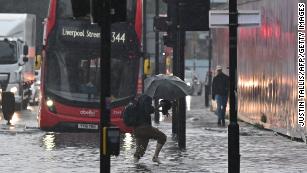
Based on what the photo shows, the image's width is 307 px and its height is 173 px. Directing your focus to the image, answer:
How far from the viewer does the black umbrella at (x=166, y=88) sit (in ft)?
65.7

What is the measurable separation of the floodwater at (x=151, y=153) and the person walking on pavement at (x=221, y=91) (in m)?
2.81

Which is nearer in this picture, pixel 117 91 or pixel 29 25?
pixel 117 91

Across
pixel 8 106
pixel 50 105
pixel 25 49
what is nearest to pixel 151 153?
pixel 50 105

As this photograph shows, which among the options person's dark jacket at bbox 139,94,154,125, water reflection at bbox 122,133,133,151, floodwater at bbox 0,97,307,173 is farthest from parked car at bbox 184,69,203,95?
person's dark jacket at bbox 139,94,154,125

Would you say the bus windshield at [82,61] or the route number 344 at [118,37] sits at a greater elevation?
the route number 344 at [118,37]

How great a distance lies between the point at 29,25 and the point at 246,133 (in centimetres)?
1830

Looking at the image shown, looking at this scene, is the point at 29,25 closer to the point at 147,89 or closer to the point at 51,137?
the point at 51,137

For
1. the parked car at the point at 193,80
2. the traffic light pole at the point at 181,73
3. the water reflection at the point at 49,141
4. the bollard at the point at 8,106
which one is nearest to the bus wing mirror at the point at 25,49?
the bollard at the point at 8,106

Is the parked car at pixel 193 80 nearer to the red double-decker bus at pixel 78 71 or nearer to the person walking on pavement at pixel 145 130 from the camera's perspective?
the red double-decker bus at pixel 78 71

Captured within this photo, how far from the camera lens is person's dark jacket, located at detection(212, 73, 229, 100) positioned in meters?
33.1

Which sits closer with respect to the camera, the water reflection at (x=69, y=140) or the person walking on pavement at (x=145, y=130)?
the person walking on pavement at (x=145, y=130)

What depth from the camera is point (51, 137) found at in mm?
26828

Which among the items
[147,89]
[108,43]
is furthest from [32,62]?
[108,43]

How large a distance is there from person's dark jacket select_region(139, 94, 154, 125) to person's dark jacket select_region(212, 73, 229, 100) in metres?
13.9
